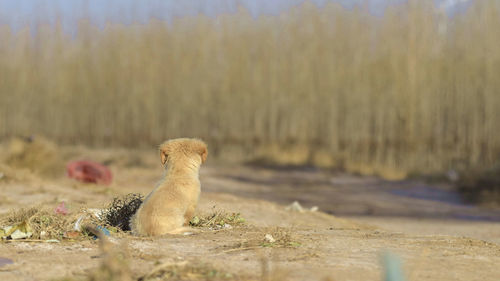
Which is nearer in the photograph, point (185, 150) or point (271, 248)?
point (271, 248)

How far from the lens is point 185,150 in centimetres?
492

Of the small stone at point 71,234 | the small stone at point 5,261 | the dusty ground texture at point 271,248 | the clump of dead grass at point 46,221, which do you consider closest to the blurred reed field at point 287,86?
the dusty ground texture at point 271,248

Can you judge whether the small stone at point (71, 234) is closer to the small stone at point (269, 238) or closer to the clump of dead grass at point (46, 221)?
the clump of dead grass at point (46, 221)

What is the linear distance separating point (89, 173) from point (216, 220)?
5.38 meters

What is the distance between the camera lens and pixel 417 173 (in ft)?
53.7

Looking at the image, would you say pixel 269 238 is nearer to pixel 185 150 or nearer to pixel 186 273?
pixel 185 150

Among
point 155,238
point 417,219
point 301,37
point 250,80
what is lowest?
point 417,219

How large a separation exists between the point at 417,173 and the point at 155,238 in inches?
501

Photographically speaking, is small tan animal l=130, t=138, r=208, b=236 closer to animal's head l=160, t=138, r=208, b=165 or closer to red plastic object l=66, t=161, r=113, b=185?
animal's head l=160, t=138, r=208, b=165

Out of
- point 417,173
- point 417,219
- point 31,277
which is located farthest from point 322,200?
point 31,277

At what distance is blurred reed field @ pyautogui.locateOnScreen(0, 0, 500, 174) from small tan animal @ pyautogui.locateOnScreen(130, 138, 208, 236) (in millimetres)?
12398

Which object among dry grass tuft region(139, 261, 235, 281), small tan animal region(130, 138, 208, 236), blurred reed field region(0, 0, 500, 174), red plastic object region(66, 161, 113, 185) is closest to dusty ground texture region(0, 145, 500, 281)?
dry grass tuft region(139, 261, 235, 281)

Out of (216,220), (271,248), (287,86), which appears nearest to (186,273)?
(271,248)

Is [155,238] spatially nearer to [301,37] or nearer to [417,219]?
[417,219]
